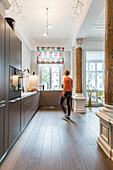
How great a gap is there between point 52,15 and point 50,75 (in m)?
3.41

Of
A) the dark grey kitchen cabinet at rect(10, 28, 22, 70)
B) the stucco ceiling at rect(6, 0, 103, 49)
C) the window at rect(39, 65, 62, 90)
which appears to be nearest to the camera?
the dark grey kitchen cabinet at rect(10, 28, 22, 70)

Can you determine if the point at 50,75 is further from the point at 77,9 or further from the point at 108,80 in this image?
the point at 108,80

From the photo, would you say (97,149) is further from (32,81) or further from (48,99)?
(32,81)

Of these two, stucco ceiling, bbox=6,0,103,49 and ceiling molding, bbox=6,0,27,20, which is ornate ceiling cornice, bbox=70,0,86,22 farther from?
ceiling molding, bbox=6,0,27,20

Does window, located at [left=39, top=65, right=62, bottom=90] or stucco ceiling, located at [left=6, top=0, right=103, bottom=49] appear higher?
stucco ceiling, located at [left=6, top=0, right=103, bottom=49]

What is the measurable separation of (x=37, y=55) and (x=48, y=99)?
94.6 inches

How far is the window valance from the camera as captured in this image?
7.61m

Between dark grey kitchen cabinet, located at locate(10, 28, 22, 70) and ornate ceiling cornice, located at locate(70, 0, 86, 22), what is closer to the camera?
dark grey kitchen cabinet, located at locate(10, 28, 22, 70)

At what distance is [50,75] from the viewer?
312 inches

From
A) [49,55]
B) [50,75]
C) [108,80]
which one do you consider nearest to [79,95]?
[50,75]

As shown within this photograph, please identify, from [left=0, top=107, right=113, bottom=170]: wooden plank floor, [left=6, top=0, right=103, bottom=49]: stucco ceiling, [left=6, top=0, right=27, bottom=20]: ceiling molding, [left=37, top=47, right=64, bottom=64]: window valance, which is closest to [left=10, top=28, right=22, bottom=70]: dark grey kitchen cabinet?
[left=0, top=107, right=113, bottom=170]: wooden plank floor

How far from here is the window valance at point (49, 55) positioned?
7.61 metres

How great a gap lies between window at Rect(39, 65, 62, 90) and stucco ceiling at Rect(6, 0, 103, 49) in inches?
61.3

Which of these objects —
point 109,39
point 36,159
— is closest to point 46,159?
point 36,159
